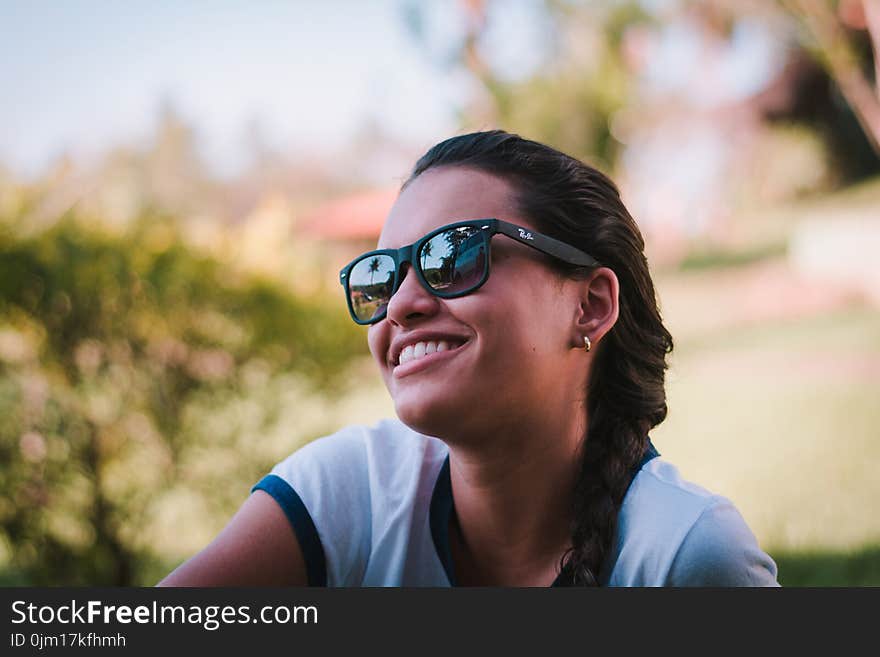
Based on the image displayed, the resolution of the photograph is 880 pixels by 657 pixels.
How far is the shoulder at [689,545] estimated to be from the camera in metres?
1.50

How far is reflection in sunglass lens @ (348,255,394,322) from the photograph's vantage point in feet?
5.74

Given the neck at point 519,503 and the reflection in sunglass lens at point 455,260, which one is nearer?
the reflection in sunglass lens at point 455,260

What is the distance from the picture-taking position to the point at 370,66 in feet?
98.0

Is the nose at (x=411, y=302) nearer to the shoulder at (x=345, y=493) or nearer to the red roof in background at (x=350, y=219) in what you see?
the shoulder at (x=345, y=493)

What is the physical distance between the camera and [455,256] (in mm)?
1626

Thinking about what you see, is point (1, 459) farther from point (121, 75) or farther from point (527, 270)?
point (121, 75)

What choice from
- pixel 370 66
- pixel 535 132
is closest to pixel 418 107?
pixel 370 66

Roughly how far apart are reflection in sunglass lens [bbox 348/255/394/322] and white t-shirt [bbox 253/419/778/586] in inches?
12.6

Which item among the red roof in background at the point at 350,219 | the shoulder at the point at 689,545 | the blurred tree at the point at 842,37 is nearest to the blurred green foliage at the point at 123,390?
the shoulder at the point at 689,545

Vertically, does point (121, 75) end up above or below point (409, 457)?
above

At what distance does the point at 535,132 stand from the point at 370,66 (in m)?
12.2

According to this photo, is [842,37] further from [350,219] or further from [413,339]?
[413,339]

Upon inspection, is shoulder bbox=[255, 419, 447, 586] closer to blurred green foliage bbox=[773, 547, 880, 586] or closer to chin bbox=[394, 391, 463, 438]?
chin bbox=[394, 391, 463, 438]

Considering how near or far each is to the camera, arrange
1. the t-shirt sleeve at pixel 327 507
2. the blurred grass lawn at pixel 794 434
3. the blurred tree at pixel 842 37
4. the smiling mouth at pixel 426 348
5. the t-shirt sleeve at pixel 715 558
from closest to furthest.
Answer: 1. the t-shirt sleeve at pixel 715 558
2. the smiling mouth at pixel 426 348
3. the t-shirt sleeve at pixel 327 507
4. the blurred grass lawn at pixel 794 434
5. the blurred tree at pixel 842 37
